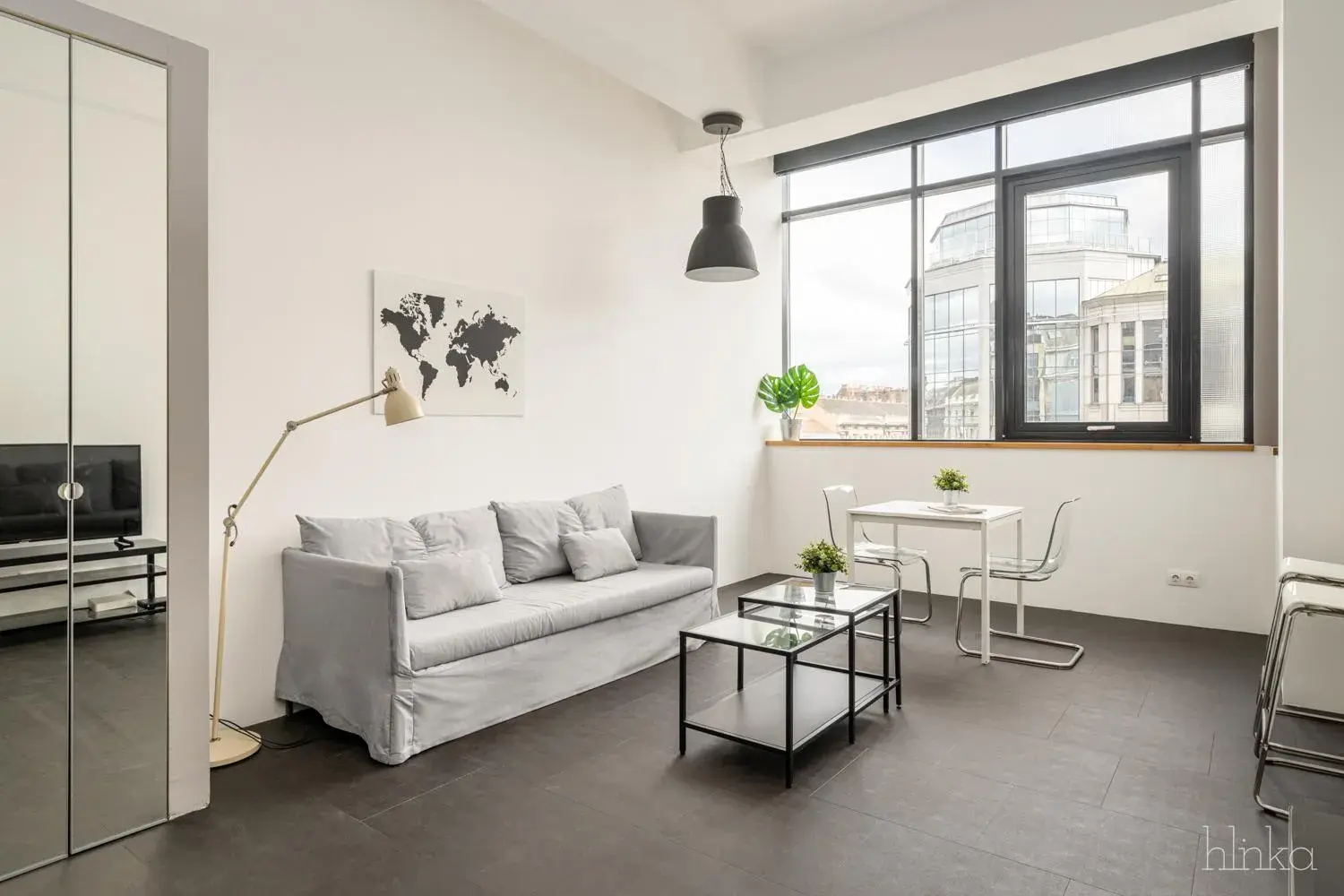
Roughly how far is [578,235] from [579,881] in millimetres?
3768

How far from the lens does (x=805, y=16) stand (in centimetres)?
468

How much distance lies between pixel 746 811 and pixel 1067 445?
3844 mm

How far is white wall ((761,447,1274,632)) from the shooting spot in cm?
468

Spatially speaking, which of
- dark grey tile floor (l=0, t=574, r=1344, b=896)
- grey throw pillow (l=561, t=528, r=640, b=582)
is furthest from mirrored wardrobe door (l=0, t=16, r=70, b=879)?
grey throw pillow (l=561, t=528, r=640, b=582)

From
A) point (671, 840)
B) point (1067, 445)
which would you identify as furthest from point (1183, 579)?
point (671, 840)

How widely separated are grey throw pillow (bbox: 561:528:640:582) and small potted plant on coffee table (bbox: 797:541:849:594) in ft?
4.02

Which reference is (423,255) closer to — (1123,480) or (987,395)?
(987,395)

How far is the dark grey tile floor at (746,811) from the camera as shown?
84.2 inches

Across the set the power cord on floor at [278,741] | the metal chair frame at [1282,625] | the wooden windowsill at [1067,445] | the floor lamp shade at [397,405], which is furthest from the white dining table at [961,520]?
the power cord on floor at [278,741]

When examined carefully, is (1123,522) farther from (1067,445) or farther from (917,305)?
(917,305)

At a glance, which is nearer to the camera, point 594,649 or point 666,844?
point 666,844

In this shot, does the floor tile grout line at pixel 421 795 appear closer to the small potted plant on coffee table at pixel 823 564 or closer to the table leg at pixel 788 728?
the table leg at pixel 788 728

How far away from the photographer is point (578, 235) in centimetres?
492

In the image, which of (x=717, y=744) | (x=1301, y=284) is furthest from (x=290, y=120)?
(x=1301, y=284)
